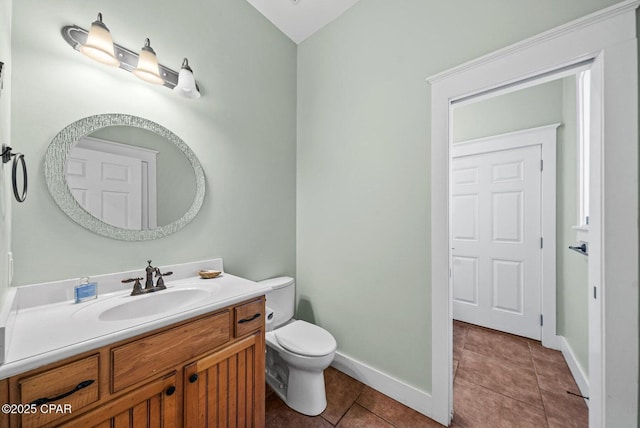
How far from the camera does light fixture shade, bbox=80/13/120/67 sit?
3.52ft

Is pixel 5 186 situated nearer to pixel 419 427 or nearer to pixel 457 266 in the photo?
pixel 419 427

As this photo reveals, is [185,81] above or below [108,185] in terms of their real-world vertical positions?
above

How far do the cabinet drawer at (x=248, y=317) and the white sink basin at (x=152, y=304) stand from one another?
22 centimetres

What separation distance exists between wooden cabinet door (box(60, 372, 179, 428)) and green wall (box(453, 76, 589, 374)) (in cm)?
253

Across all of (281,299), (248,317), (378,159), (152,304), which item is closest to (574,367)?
(378,159)

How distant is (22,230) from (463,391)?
8.84 ft

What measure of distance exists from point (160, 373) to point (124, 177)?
3.32 ft

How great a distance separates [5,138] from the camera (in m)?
0.91

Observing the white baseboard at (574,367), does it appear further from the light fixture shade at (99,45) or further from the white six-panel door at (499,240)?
the light fixture shade at (99,45)


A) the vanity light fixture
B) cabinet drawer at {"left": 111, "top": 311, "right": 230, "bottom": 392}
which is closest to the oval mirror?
the vanity light fixture

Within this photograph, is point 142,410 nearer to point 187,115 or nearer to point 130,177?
point 130,177

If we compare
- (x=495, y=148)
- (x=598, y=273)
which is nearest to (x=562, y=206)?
(x=495, y=148)

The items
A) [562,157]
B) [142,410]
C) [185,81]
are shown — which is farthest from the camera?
[562,157]

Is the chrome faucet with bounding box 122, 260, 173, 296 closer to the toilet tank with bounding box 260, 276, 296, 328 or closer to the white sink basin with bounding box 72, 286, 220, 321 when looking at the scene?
the white sink basin with bounding box 72, 286, 220, 321
